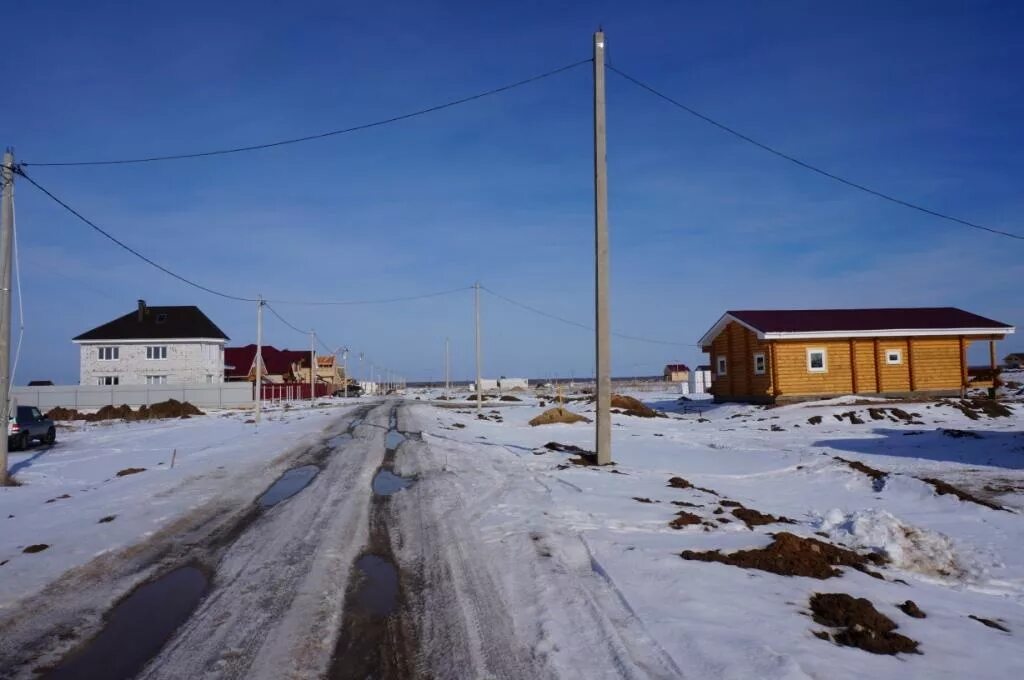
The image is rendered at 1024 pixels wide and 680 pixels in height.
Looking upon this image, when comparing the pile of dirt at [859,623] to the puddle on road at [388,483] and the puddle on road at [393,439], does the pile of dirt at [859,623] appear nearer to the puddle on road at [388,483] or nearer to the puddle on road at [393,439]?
the puddle on road at [388,483]

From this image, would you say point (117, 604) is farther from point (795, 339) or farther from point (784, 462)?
point (795, 339)

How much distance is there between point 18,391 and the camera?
50.6 m

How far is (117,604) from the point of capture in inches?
224


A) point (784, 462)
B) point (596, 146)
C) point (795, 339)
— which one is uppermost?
point (596, 146)

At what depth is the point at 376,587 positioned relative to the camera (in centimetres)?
607

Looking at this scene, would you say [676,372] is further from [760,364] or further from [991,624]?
[991,624]

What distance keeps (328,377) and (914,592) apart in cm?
11521

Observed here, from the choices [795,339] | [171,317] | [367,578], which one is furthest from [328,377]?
[367,578]

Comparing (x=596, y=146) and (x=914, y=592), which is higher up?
(x=596, y=146)

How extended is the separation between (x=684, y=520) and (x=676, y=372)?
104356mm

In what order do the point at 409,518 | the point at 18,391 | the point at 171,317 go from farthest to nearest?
1. the point at 171,317
2. the point at 18,391
3. the point at 409,518

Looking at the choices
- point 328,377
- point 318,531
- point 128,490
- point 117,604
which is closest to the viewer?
point 117,604

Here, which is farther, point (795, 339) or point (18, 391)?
point (18, 391)

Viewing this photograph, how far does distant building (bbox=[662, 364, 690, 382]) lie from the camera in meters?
108
